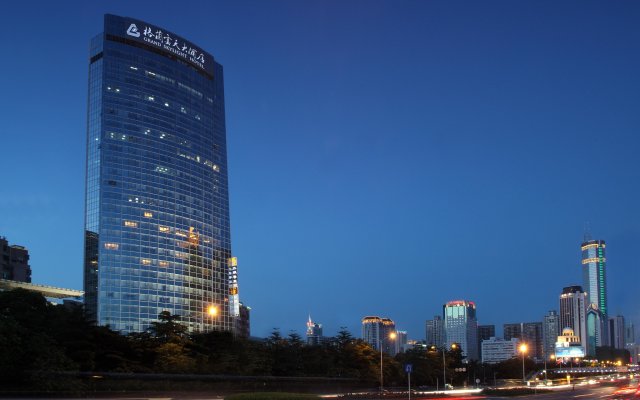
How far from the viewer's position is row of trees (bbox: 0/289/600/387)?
49.8m

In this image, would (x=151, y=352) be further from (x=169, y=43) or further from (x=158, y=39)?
(x=169, y=43)

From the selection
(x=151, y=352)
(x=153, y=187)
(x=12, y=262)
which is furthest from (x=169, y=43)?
(x=151, y=352)

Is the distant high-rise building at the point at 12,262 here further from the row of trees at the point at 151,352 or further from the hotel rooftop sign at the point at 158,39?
the row of trees at the point at 151,352

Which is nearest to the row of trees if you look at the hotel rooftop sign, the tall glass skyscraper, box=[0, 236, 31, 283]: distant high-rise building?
the tall glass skyscraper

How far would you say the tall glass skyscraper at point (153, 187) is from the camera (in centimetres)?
15538

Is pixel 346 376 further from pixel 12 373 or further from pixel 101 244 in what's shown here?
pixel 101 244

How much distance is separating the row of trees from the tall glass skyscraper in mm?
55924

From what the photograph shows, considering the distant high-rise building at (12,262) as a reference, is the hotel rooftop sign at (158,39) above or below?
above

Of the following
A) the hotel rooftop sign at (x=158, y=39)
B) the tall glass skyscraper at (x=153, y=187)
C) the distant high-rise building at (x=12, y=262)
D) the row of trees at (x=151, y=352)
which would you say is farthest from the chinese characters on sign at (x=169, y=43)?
the row of trees at (x=151, y=352)

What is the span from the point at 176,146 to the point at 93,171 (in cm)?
2525

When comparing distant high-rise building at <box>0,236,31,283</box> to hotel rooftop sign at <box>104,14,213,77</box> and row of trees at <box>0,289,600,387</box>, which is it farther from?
row of trees at <box>0,289,600,387</box>

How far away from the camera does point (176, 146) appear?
17638 centimetres

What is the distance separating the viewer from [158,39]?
178 m

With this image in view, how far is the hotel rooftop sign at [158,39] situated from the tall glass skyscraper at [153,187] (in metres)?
0.28
